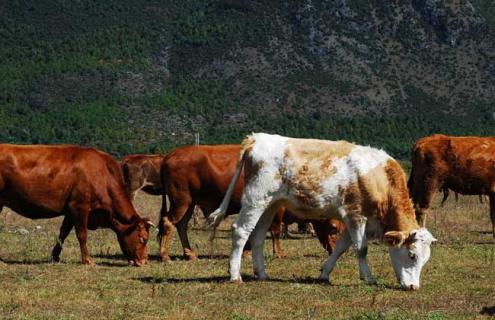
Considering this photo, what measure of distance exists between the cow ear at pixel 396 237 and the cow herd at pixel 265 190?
0.02 metres

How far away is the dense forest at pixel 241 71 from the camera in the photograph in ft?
313

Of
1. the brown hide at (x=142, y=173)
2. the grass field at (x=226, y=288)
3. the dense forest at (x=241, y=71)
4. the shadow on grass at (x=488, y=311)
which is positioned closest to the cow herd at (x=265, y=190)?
the grass field at (x=226, y=288)

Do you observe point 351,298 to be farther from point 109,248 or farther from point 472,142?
point 472,142

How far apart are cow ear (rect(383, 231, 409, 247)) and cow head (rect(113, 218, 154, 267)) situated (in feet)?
17.1

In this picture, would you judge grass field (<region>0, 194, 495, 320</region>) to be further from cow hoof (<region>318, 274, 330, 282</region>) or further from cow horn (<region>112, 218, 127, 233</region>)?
cow horn (<region>112, 218, 127, 233</region>)

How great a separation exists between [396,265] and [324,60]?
96826mm

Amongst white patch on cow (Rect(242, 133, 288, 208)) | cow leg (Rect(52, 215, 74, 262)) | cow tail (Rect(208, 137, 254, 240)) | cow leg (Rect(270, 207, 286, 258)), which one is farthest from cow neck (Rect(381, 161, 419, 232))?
cow leg (Rect(52, 215, 74, 262))

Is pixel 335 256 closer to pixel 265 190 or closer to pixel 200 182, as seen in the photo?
pixel 265 190

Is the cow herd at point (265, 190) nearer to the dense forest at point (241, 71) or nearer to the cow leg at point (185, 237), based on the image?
the cow leg at point (185, 237)

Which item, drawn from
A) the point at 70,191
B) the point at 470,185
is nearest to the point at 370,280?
the point at 70,191

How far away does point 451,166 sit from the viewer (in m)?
22.5

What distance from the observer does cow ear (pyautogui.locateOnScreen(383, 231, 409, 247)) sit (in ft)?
47.6

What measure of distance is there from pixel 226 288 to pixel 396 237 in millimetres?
2534

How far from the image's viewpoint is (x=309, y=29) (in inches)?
4525
